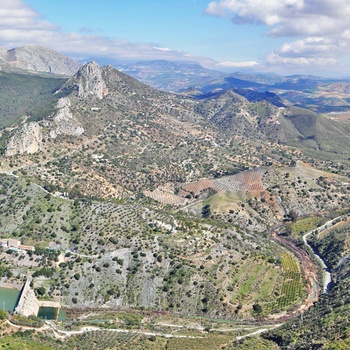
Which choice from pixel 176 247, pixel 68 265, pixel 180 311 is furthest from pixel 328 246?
pixel 68 265

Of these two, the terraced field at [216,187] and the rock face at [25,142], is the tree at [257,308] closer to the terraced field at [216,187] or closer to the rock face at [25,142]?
the terraced field at [216,187]

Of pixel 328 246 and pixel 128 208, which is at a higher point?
pixel 128 208

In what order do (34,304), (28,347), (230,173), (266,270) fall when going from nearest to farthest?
(28,347) < (34,304) < (266,270) < (230,173)

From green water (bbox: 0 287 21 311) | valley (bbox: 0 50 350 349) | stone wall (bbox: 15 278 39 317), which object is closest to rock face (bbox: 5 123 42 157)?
valley (bbox: 0 50 350 349)

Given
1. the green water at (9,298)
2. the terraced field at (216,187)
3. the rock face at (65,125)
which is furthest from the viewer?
the rock face at (65,125)

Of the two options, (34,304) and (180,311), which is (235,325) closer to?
(180,311)

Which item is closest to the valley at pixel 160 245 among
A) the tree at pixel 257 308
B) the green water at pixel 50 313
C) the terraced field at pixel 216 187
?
the tree at pixel 257 308

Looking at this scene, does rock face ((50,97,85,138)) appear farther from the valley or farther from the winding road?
the winding road

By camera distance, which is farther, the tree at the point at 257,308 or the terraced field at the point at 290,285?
the terraced field at the point at 290,285
